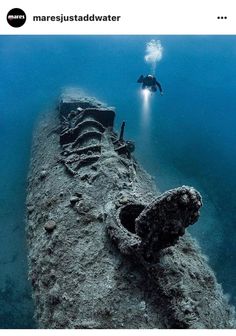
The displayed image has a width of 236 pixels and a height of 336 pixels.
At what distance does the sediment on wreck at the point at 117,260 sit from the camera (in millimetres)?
3396

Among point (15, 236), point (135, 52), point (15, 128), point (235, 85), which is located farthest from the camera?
point (135, 52)

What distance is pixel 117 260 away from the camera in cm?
410

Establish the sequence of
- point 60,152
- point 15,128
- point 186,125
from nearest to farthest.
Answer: point 60,152 < point 15,128 < point 186,125

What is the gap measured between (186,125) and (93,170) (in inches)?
992

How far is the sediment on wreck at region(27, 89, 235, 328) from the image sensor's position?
3396mm

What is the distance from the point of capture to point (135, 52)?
106 m

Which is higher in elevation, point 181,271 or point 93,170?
point 93,170

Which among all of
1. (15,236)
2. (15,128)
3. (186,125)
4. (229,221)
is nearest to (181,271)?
(15,236)

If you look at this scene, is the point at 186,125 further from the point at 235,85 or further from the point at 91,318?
the point at 235,85

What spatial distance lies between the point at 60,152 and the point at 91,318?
5.73 m

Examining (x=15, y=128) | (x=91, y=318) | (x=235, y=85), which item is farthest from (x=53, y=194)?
(x=235, y=85)
